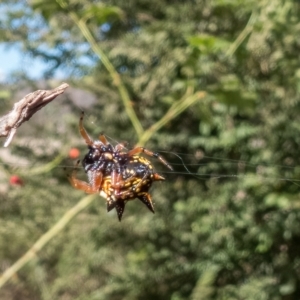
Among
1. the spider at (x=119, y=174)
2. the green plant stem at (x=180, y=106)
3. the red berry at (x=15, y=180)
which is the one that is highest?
the spider at (x=119, y=174)

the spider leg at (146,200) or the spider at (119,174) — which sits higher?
the spider at (119,174)

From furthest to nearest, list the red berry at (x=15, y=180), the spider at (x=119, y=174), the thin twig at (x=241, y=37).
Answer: the red berry at (x=15, y=180) < the thin twig at (x=241, y=37) < the spider at (x=119, y=174)

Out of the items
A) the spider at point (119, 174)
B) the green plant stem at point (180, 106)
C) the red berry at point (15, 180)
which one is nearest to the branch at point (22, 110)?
the spider at point (119, 174)

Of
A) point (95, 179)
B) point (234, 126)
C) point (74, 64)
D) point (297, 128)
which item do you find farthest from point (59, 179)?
point (95, 179)

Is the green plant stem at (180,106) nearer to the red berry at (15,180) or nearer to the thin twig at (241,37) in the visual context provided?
the thin twig at (241,37)

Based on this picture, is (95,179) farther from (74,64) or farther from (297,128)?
(74,64)

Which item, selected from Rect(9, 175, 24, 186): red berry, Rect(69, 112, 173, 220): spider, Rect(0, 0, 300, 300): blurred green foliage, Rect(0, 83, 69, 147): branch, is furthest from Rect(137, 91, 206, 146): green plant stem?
Rect(0, 83, 69, 147): branch
